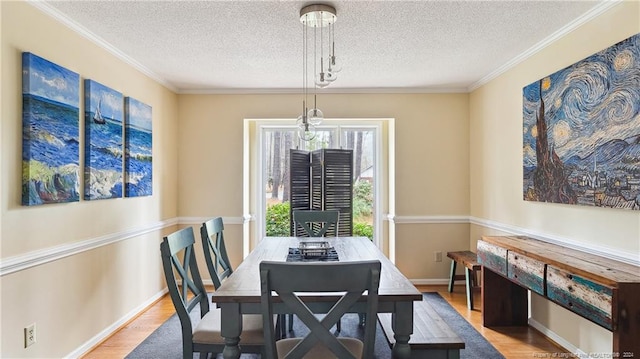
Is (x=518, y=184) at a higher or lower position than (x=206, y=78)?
lower

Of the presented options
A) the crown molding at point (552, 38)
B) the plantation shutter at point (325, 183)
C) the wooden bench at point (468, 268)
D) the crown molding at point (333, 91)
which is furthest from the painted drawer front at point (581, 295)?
the crown molding at point (333, 91)

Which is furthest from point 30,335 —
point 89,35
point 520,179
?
point 520,179

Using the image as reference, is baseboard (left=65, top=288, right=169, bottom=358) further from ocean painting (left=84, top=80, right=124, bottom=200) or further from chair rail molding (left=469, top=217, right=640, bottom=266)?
chair rail molding (left=469, top=217, right=640, bottom=266)

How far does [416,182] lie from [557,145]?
193 cm

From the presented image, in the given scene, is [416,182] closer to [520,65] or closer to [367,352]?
[520,65]

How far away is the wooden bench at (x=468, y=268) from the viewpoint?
12.2ft

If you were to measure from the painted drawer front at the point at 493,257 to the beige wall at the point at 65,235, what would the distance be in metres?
3.08

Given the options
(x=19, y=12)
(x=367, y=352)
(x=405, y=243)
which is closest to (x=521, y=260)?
(x=367, y=352)

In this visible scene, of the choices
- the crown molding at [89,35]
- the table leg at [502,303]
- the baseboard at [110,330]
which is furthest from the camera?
the table leg at [502,303]

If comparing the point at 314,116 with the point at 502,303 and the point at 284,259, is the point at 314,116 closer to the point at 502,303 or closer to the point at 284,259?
the point at 284,259

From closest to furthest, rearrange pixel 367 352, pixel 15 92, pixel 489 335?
pixel 367 352 < pixel 15 92 < pixel 489 335

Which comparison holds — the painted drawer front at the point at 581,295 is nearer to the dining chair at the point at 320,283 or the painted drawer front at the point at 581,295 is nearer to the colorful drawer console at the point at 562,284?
the colorful drawer console at the point at 562,284

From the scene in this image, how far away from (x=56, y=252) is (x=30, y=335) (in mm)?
497

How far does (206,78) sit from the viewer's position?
4.10m
